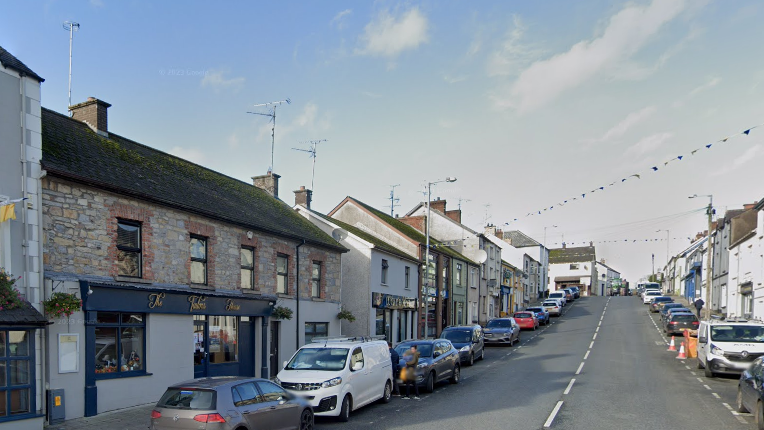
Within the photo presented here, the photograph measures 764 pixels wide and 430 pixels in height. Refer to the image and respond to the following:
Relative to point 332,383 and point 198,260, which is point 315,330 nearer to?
point 198,260

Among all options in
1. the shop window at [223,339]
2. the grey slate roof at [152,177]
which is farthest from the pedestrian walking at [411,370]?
the grey slate roof at [152,177]

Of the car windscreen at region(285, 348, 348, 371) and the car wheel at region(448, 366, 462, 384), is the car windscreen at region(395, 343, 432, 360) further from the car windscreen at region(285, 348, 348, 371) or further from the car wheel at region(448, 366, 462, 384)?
the car windscreen at region(285, 348, 348, 371)

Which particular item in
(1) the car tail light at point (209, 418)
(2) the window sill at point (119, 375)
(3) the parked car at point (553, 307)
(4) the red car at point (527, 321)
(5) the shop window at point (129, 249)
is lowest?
(3) the parked car at point (553, 307)

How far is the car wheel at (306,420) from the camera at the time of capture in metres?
11.4

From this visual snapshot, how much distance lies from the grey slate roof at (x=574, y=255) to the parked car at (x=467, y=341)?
256ft

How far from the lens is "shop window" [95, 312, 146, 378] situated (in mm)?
13531

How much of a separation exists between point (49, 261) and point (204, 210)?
509cm

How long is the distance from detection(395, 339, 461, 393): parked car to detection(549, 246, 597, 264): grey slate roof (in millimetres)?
84700

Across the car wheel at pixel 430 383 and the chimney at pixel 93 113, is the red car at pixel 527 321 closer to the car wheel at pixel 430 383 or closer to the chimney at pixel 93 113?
the car wheel at pixel 430 383

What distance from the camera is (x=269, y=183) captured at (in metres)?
26.2

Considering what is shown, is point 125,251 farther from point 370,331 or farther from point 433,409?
point 370,331

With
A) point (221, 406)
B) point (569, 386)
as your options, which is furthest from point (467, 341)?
point (221, 406)

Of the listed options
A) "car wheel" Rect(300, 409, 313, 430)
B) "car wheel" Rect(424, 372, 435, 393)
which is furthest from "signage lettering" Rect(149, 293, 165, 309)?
"car wheel" Rect(424, 372, 435, 393)

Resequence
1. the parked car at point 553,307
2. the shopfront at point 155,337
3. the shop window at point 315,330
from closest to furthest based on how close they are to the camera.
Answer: the shopfront at point 155,337 → the shop window at point 315,330 → the parked car at point 553,307
